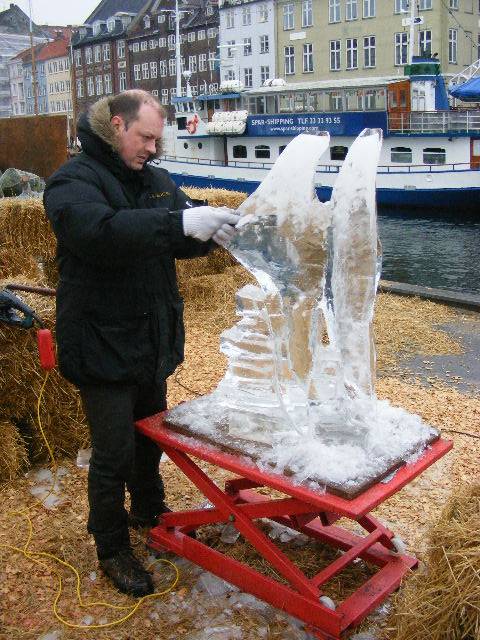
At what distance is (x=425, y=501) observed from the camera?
363 cm

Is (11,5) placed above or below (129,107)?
above

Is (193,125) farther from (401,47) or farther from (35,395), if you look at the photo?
(35,395)

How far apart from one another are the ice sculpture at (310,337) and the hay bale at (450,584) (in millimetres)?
311

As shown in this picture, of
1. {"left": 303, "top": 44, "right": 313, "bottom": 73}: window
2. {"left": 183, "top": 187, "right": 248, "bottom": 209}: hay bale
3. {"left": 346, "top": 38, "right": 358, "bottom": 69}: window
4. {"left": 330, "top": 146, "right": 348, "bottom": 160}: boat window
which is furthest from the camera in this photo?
{"left": 303, "top": 44, "right": 313, "bottom": 73}: window

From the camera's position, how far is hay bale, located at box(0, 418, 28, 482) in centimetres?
378

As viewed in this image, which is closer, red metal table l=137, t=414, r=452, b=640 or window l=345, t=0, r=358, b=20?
red metal table l=137, t=414, r=452, b=640

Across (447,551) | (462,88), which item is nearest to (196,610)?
(447,551)

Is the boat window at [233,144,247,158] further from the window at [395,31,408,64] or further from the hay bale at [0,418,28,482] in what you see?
the hay bale at [0,418,28,482]

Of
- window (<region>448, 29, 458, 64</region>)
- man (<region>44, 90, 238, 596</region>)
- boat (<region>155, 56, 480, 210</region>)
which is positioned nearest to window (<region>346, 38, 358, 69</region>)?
window (<region>448, 29, 458, 64</region>)

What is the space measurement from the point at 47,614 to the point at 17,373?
4.79 feet

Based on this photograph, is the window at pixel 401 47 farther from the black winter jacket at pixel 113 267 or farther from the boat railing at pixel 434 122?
the black winter jacket at pixel 113 267

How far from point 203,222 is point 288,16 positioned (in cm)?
3853

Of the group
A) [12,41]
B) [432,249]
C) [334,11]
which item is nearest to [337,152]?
[432,249]

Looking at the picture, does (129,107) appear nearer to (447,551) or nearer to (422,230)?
(447,551)
